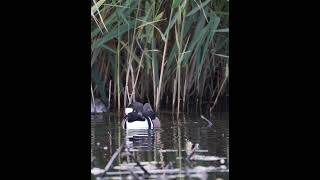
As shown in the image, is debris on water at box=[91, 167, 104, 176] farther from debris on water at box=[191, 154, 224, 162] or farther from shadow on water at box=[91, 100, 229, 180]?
debris on water at box=[191, 154, 224, 162]

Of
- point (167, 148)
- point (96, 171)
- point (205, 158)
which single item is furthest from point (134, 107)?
point (96, 171)

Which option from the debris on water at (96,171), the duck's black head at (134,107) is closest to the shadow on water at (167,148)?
the debris on water at (96,171)

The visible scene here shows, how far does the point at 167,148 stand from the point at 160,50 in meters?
2.39

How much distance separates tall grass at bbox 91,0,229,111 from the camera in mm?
8328

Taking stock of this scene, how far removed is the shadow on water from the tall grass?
13.3 inches

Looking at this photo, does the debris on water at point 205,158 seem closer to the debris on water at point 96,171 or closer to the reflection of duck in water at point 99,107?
the debris on water at point 96,171

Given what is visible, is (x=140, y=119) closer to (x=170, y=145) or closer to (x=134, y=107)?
(x=134, y=107)

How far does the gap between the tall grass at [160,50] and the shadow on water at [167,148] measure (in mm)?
338

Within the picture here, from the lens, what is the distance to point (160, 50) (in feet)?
29.5

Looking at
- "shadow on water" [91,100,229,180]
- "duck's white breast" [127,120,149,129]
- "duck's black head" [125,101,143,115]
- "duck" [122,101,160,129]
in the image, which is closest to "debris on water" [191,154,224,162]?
"shadow on water" [91,100,229,180]
